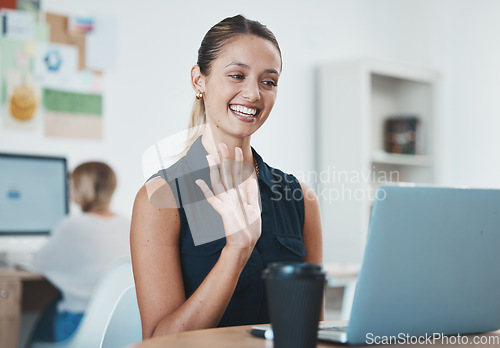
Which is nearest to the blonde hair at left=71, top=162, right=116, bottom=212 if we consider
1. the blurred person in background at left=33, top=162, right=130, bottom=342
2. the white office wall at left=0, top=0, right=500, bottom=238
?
the blurred person in background at left=33, top=162, right=130, bottom=342

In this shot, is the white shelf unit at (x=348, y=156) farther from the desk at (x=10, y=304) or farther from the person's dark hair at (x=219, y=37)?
the person's dark hair at (x=219, y=37)

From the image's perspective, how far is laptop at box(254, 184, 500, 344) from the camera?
78cm

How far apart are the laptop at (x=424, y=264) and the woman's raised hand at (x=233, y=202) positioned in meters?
0.20

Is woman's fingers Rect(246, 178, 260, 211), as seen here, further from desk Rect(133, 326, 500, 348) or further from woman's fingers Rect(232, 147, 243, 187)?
desk Rect(133, 326, 500, 348)

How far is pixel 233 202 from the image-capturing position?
0.98 m

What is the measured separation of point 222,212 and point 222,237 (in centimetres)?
31

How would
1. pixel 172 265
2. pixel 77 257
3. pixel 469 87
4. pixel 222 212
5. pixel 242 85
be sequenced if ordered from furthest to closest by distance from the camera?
pixel 469 87, pixel 77 257, pixel 242 85, pixel 172 265, pixel 222 212

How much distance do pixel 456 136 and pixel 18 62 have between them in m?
3.12

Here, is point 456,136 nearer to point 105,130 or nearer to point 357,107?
point 357,107

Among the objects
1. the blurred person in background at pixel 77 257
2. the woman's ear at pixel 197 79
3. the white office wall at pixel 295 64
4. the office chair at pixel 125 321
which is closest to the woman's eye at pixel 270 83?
the woman's ear at pixel 197 79

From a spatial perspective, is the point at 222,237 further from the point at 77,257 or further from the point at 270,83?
the point at 77,257

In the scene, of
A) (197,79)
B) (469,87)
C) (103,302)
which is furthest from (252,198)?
(469,87)

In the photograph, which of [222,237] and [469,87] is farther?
[469,87]

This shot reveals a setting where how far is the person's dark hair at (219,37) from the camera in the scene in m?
1.33
